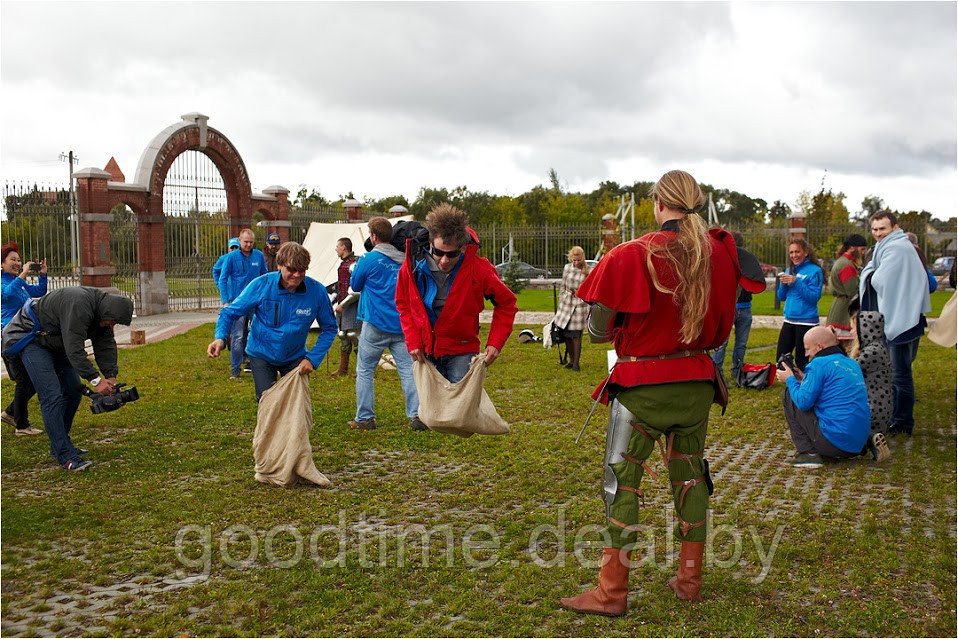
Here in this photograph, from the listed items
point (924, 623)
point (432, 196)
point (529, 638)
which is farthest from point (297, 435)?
point (432, 196)

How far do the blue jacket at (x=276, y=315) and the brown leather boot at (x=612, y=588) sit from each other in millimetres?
2987

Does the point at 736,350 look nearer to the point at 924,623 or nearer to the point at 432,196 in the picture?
the point at 924,623

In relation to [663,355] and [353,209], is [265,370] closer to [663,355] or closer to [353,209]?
[663,355]

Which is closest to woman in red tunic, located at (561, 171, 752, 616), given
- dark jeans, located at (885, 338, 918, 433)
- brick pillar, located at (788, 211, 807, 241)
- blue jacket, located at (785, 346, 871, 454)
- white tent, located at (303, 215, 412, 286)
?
blue jacket, located at (785, 346, 871, 454)

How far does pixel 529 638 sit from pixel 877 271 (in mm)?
5408

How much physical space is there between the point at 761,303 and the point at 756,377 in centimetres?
1665

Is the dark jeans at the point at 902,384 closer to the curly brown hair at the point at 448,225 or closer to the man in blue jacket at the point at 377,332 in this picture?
the man in blue jacket at the point at 377,332

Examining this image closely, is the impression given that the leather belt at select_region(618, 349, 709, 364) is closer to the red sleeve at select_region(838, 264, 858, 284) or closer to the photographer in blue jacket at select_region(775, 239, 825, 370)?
the red sleeve at select_region(838, 264, 858, 284)

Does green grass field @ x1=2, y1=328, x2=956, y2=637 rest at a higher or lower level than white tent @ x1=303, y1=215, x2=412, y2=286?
lower

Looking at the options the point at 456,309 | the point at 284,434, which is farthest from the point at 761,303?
the point at 284,434

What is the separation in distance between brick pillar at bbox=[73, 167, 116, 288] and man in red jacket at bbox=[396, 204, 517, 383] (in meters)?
17.8

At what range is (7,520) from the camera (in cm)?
532

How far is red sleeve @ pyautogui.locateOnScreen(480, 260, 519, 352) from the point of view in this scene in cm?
594

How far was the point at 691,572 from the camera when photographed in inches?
161
